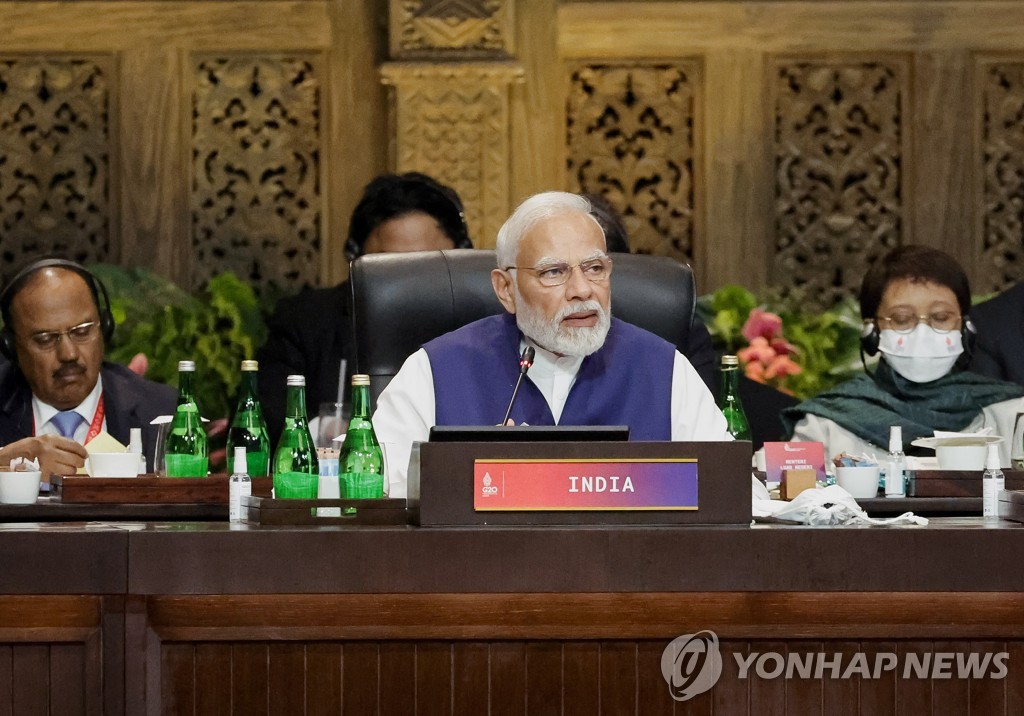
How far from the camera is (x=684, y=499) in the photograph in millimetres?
2230

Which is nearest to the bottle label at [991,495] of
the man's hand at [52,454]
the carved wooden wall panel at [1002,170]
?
the man's hand at [52,454]

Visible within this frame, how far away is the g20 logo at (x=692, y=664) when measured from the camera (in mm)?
2182

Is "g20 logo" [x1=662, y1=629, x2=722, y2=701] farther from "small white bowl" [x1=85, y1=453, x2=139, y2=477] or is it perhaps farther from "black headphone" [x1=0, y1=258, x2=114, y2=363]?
"black headphone" [x1=0, y1=258, x2=114, y2=363]

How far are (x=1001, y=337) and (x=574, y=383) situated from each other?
1.76 m

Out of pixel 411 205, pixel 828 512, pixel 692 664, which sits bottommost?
pixel 692 664

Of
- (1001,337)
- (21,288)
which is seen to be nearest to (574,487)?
(21,288)

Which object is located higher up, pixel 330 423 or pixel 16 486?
pixel 330 423

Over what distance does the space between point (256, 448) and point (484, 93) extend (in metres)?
2.02

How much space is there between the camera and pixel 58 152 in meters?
5.25

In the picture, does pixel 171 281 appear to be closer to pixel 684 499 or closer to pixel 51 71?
pixel 51 71

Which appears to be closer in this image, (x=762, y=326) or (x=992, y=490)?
(x=992, y=490)

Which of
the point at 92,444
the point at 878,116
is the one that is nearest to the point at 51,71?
the point at 92,444

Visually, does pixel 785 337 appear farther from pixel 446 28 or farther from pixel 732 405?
pixel 446 28

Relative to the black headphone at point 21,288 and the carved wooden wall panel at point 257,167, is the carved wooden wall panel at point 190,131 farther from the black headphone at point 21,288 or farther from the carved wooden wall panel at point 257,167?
the black headphone at point 21,288
